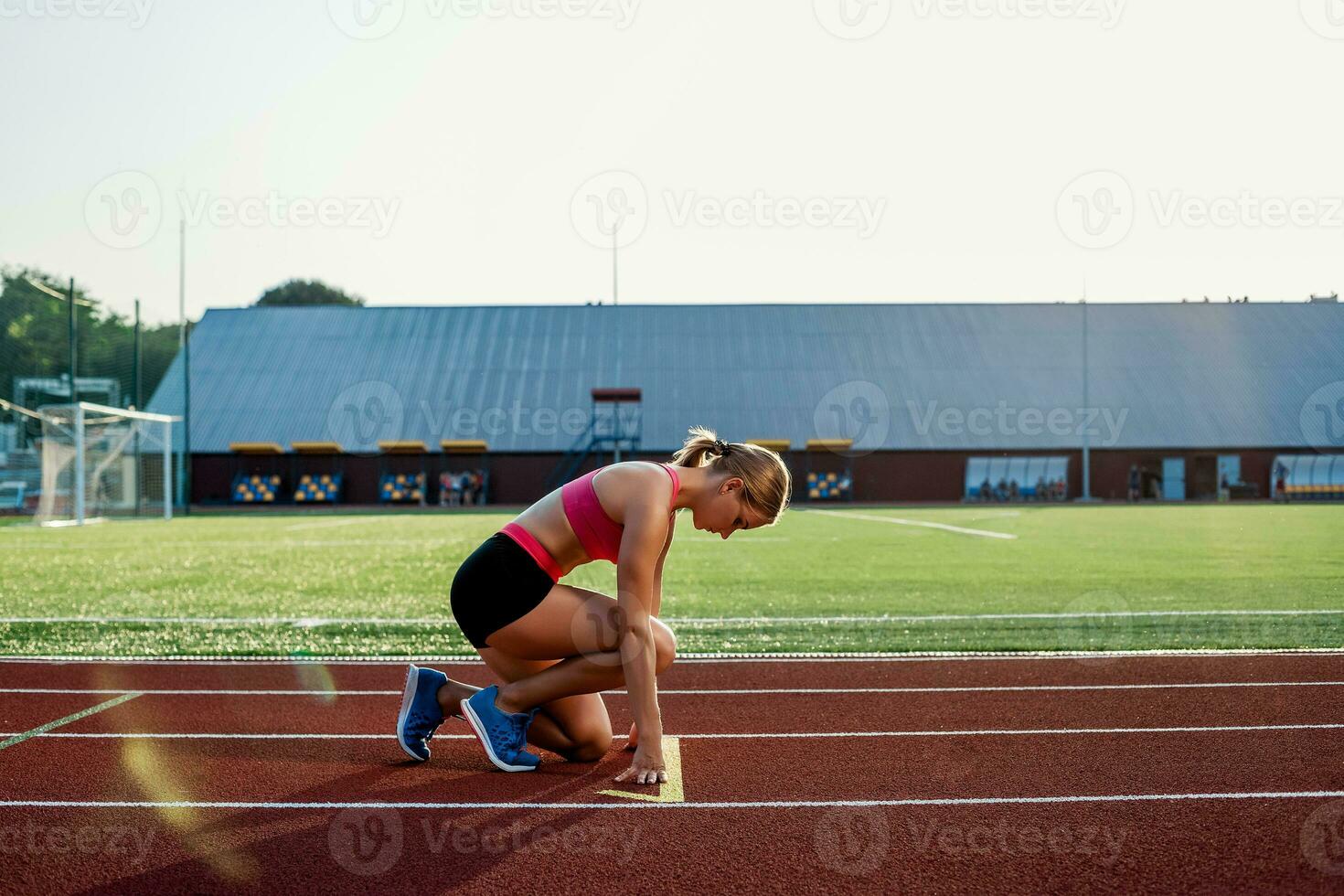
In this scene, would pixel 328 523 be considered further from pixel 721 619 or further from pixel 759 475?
pixel 759 475

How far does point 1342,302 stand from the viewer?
5041 cm

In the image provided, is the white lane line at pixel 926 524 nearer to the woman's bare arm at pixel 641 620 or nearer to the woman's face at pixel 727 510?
the woman's face at pixel 727 510

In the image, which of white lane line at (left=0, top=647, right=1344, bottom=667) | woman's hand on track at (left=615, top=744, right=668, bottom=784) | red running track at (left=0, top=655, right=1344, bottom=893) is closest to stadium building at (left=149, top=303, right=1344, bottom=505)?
white lane line at (left=0, top=647, right=1344, bottom=667)

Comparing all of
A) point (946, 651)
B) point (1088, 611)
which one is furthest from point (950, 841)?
point (1088, 611)

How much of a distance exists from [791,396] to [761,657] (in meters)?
37.8

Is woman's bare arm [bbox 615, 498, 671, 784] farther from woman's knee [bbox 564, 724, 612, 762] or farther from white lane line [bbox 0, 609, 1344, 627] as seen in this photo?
white lane line [bbox 0, 609, 1344, 627]

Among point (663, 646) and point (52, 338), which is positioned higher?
point (52, 338)

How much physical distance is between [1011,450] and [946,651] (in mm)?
36849

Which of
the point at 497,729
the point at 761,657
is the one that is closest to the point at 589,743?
the point at 497,729

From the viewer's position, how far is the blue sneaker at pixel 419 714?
506 cm

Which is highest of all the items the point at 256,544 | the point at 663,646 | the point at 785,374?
the point at 785,374

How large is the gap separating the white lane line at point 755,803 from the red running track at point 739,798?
1 centimetres

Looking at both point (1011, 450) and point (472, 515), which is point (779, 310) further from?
point (472, 515)

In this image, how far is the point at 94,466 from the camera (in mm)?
31953
